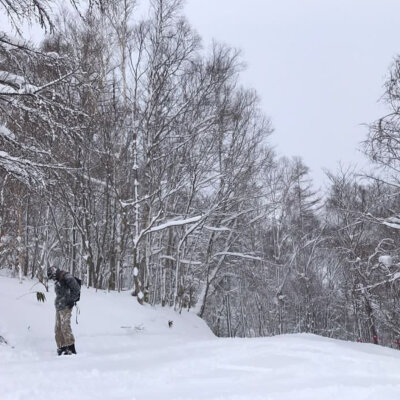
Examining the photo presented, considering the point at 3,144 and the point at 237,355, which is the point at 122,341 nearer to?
the point at 237,355

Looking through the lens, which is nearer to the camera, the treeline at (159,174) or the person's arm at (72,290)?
the person's arm at (72,290)

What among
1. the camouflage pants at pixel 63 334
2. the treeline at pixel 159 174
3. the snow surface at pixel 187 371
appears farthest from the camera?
the treeline at pixel 159 174

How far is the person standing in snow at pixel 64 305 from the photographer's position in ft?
24.1

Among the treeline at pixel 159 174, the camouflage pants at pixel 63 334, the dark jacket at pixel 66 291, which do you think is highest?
the treeline at pixel 159 174

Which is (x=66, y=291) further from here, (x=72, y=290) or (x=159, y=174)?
(x=159, y=174)

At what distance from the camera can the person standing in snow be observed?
7.35 meters

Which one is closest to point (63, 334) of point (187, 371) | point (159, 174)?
point (187, 371)

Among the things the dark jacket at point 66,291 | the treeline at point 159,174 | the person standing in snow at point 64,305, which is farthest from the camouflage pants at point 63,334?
the treeline at point 159,174

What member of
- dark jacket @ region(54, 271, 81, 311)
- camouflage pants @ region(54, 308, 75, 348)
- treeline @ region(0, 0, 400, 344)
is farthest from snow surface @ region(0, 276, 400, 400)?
treeline @ region(0, 0, 400, 344)

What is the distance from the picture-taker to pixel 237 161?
59.5 ft

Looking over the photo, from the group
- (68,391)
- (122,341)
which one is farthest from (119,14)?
(68,391)

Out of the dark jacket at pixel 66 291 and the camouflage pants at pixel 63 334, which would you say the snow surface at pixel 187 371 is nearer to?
the camouflage pants at pixel 63 334

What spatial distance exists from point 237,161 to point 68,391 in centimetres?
1468

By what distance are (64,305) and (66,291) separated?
0.23m
